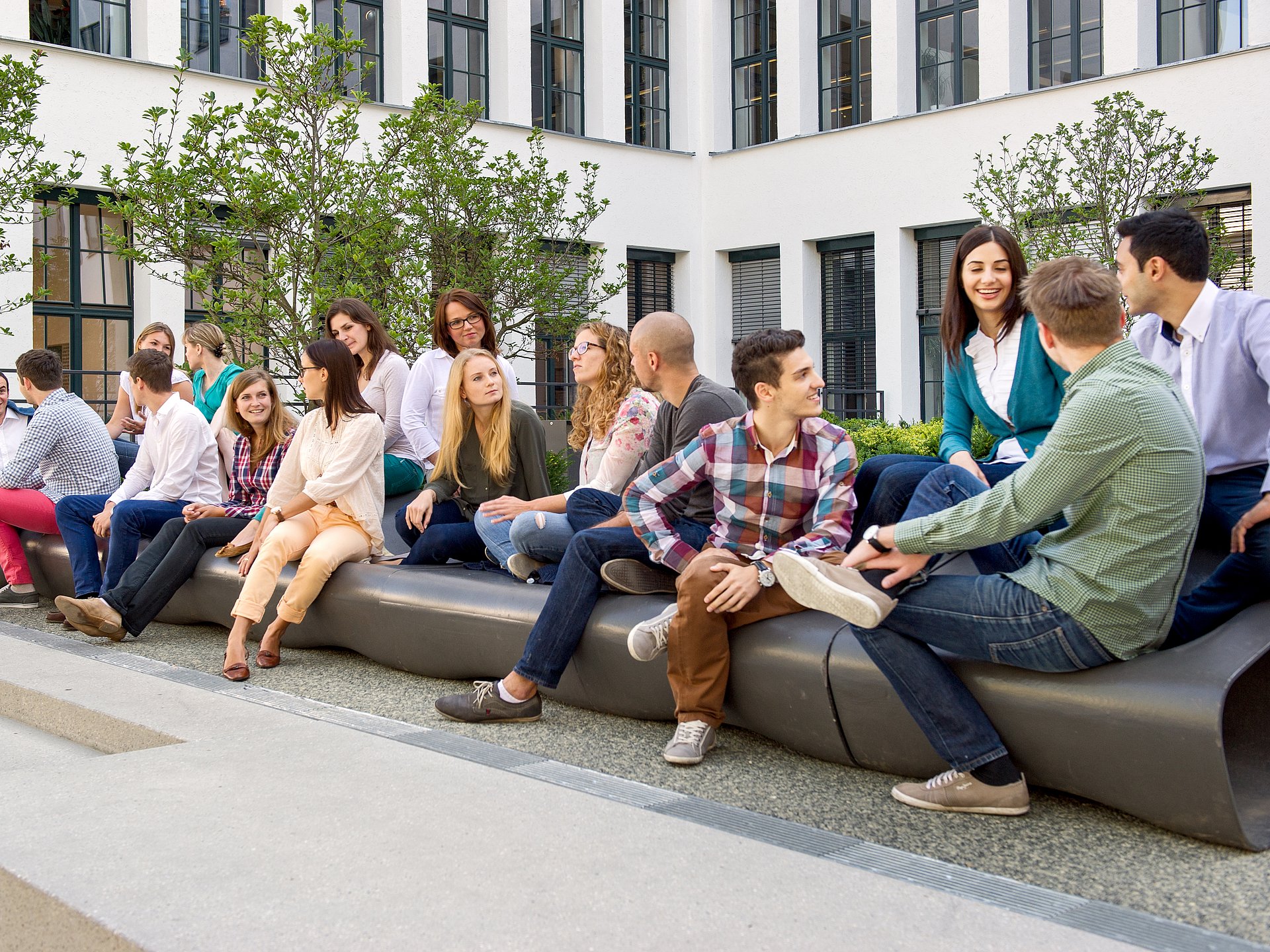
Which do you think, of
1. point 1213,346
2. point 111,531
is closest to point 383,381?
point 111,531

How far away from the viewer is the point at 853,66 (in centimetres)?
2264

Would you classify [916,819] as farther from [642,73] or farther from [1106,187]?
[642,73]

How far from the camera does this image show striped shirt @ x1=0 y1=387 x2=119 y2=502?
8.09 m

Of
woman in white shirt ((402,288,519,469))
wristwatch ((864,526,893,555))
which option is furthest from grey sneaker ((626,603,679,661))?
woman in white shirt ((402,288,519,469))

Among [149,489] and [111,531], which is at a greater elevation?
[149,489]

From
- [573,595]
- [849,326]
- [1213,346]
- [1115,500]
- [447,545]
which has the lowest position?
[573,595]

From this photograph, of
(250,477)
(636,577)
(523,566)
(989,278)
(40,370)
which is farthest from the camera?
(40,370)

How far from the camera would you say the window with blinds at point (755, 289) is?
2375 cm

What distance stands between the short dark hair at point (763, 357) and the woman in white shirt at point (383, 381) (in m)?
3.74

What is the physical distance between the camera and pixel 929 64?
21.7 meters

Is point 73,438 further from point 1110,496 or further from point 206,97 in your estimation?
point 1110,496

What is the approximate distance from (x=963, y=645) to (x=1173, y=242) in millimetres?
1418

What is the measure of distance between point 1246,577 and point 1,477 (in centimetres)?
725

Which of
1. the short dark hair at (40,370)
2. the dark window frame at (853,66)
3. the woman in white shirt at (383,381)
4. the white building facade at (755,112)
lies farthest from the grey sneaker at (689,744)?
the dark window frame at (853,66)
